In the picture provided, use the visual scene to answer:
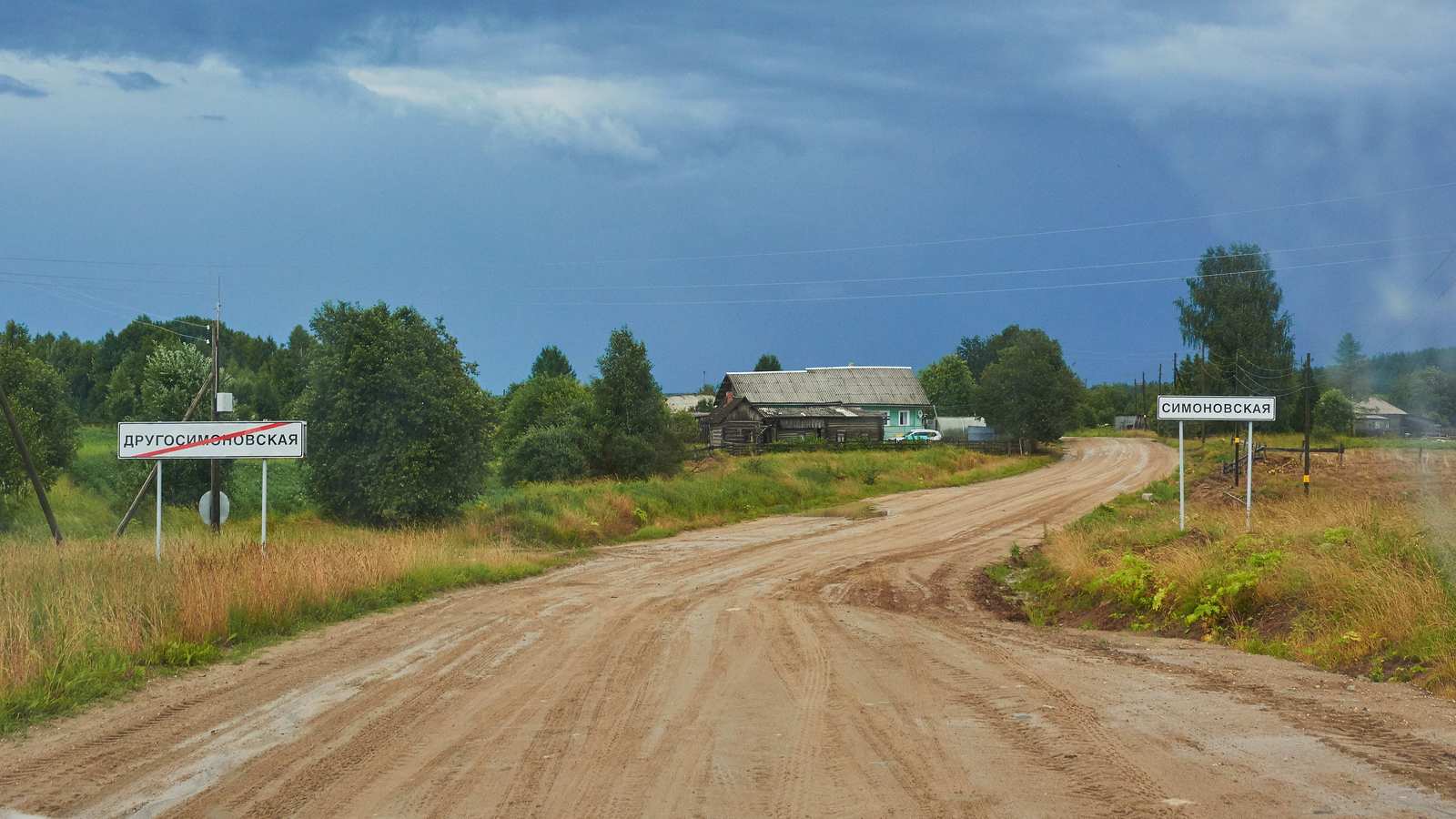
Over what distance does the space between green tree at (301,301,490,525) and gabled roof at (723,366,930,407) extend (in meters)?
56.3

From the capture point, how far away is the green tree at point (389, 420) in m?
26.2

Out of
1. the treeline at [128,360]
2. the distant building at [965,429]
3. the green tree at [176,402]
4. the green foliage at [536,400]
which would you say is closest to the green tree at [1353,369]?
the green tree at [176,402]

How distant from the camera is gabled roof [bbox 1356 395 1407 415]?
33.9ft

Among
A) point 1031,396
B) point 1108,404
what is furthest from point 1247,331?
point 1108,404

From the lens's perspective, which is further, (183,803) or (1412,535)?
(1412,535)

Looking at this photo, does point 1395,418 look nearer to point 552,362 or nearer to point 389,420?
point 389,420

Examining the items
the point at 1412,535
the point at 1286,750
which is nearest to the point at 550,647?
the point at 1286,750

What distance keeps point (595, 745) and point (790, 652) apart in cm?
419

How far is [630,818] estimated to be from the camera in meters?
5.88

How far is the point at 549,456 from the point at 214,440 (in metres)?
28.2

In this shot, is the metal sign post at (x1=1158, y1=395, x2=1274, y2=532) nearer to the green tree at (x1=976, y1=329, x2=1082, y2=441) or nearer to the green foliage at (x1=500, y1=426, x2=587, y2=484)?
the green foliage at (x1=500, y1=426, x2=587, y2=484)

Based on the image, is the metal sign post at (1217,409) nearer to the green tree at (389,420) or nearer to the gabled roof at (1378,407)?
the gabled roof at (1378,407)

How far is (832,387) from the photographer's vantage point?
Result: 9219 cm

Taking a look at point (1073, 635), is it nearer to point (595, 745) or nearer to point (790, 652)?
point (790, 652)
